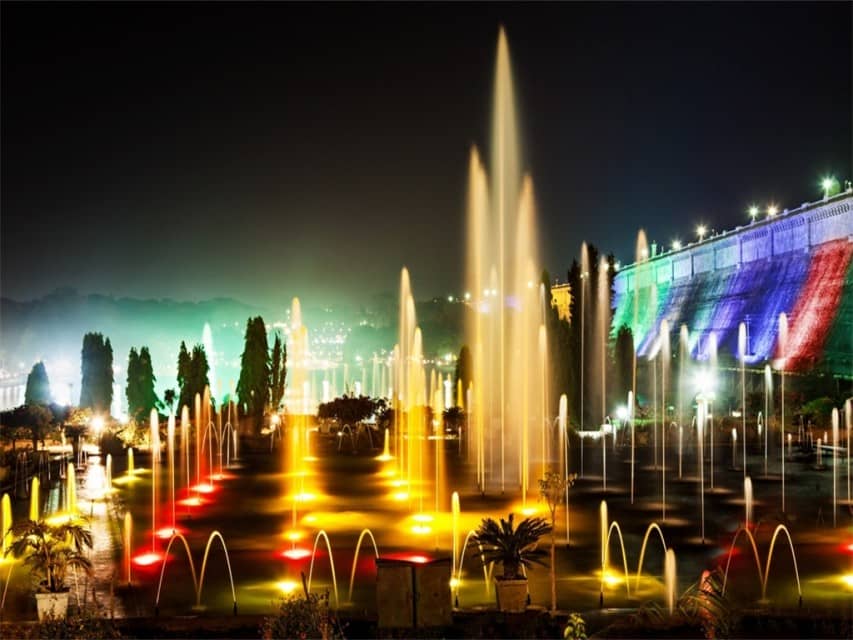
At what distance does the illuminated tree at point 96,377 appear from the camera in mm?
33500

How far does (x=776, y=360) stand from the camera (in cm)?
3625

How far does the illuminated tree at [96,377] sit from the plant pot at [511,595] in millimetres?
26798

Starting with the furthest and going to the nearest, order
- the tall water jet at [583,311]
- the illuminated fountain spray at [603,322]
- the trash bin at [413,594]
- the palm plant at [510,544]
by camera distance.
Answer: the illuminated fountain spray at [603,322] → the tall water jet at [583,311] → the palm plant at [510,544] → the trash bin at [413,594]

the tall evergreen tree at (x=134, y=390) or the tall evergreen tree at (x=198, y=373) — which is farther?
the tall evergreen tree at (x=134, y=390)

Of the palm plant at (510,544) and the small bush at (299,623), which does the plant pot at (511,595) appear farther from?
the small bush at (299,623)

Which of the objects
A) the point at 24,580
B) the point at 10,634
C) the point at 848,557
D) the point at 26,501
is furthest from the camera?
the point at 26,501

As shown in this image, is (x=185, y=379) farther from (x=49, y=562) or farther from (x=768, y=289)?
(x=768, y=289)

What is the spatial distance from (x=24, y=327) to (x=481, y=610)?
92.0m

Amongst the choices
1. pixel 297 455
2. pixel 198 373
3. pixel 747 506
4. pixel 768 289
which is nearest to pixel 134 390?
pixel 198 373

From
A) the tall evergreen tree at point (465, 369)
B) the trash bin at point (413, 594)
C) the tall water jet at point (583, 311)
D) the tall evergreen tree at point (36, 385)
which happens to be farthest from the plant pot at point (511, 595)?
the tall evergreen tree at point (36, 385)

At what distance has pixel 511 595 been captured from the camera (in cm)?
938

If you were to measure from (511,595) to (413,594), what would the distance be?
4.12 ft

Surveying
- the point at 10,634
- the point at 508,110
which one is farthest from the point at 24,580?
the point at 508,110

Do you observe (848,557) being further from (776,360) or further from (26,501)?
(776,360)
